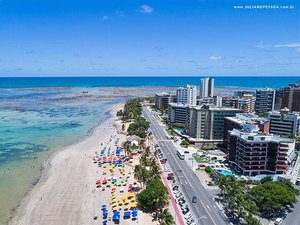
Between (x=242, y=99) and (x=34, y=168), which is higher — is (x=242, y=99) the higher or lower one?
the higher one

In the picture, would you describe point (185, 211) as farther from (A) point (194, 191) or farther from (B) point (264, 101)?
(B) point (264, 101)

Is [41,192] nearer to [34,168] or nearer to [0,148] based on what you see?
[34,168]

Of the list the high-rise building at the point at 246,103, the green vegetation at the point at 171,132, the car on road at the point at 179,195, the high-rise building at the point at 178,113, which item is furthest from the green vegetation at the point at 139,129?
the high-rise building at the point at 246,103

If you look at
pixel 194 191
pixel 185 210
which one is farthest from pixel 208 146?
pixel 185 210

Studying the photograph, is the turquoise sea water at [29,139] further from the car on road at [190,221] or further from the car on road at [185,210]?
the car on road at [190,221]

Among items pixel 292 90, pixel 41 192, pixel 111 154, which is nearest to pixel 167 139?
pixel 111 154

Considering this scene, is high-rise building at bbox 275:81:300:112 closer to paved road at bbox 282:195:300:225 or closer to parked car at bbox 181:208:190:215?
paved road at bbox 282:195:300:225

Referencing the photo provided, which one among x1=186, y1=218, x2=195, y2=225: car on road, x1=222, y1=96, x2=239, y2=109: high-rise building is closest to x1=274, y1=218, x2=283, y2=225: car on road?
x1=186, y1=218, x2=195, y2=225: car on road
